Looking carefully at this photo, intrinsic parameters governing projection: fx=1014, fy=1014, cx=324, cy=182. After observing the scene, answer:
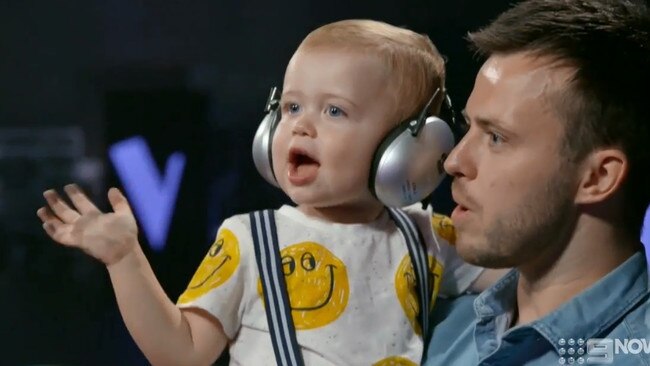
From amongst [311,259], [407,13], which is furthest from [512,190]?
[407,13]

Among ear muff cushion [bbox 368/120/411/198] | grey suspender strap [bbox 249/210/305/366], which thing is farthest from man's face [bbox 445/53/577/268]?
grey suspender strap [bbox 249/210/305/366]

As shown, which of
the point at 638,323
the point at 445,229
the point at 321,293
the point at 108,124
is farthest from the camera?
the point at 108,124

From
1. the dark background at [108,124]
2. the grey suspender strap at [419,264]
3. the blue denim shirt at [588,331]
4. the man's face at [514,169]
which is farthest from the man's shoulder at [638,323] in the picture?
the dark background at [108,124]

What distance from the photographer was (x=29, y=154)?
5.70 ft

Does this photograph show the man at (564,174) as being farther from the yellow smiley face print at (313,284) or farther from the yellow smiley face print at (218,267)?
the yellow smiley face print at (218,267)

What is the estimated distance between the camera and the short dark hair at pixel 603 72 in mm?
1185

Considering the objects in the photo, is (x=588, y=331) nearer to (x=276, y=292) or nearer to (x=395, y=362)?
(x=395, y=362)

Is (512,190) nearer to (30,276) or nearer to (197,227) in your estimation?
(197,227)

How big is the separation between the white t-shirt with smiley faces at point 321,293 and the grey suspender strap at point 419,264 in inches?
0.5

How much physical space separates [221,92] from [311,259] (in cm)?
55

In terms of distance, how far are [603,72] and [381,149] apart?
0.98 ft

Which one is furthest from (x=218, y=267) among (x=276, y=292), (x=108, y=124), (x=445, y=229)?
(x=108, y=124)

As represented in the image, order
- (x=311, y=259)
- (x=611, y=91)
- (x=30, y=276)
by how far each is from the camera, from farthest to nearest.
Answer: (x=30, y=276) < (x=311, y=259) < (x=611, y=91)

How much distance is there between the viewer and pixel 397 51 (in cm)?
133
